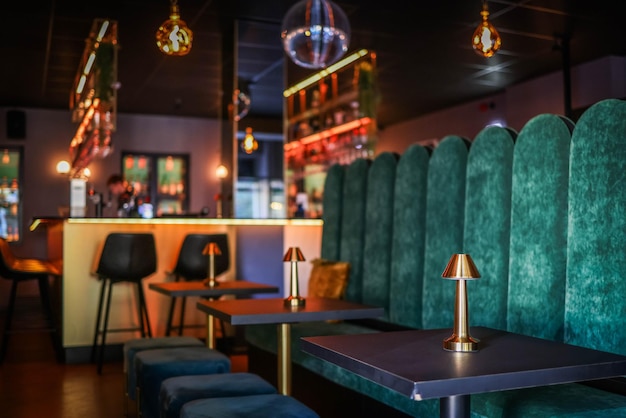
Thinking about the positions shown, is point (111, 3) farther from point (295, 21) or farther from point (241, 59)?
point (295, 21)

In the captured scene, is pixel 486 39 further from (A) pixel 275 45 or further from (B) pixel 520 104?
(B) pixel 520 104

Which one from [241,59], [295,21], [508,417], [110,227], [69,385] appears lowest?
[69,385]

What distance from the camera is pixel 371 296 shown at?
159 inches

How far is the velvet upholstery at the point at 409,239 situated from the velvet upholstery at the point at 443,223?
0.13 metres

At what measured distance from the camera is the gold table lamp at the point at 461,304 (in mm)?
1875

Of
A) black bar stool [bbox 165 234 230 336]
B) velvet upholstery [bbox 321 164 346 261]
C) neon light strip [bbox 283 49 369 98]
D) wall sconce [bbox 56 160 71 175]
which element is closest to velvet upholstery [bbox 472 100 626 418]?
velvet upholstery [bbox 321 164 346 261]

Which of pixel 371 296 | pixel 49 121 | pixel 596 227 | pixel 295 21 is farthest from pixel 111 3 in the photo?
pixel 49 121

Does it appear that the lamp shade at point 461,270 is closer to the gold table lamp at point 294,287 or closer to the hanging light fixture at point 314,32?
the gold table lamp at point 294,287

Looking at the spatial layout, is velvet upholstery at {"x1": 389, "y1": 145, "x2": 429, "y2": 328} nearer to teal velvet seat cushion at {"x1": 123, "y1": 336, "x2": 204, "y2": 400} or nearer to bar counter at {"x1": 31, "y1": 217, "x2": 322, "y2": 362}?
teal velvet seat cushion at {"x1": 123, "y1": 336, "x2": 204, "y2": 400}

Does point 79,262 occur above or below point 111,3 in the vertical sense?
below

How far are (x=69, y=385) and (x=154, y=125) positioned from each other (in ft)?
24.4

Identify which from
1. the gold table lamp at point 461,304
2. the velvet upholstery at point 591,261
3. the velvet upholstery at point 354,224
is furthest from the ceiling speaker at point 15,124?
the gold table lamp at point 461,304

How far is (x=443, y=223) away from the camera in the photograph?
134 inches

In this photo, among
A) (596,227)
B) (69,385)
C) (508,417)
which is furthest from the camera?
(69,385)
